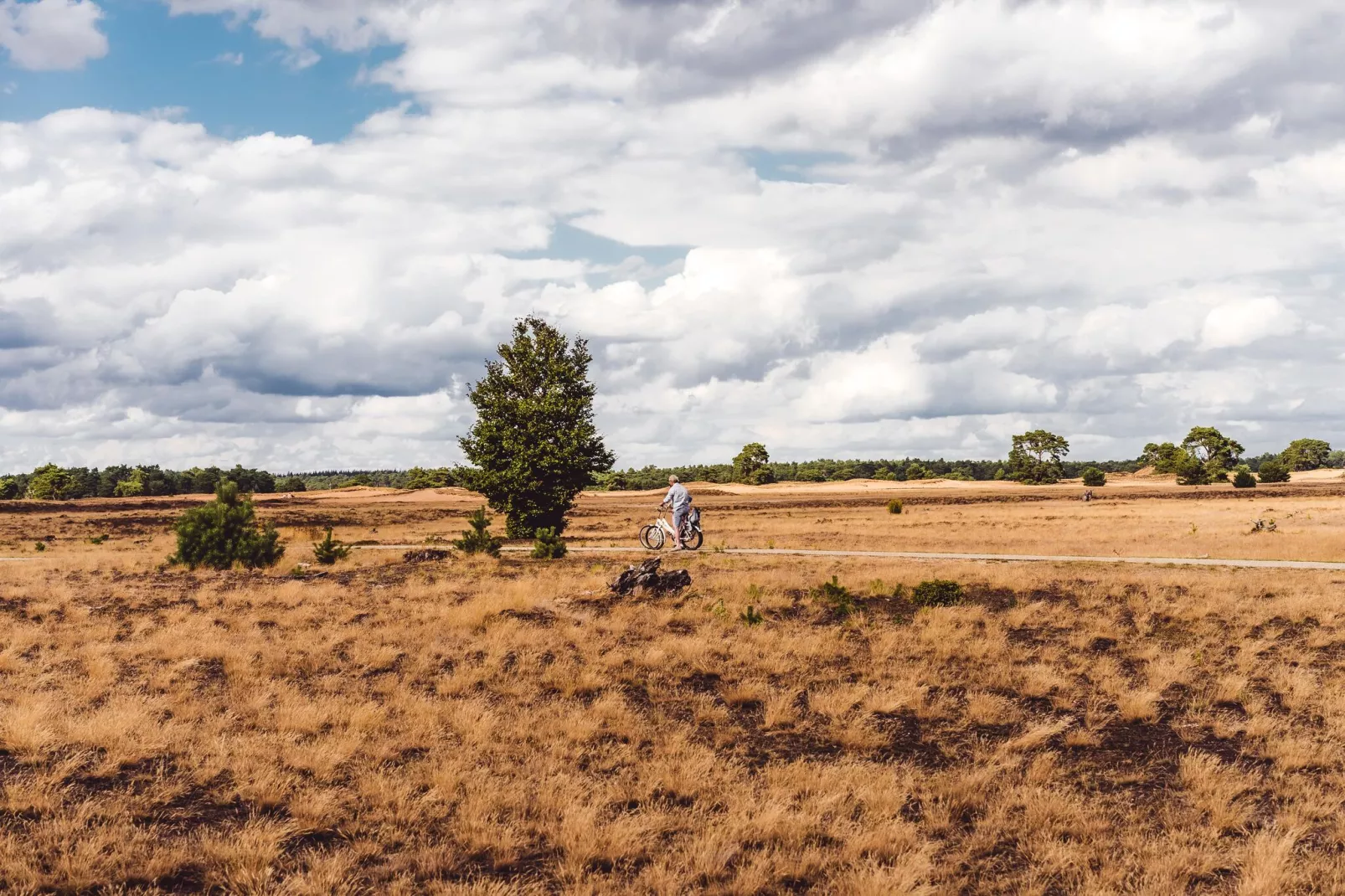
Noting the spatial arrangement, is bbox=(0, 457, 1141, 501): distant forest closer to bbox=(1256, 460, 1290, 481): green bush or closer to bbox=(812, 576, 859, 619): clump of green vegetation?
bbox=(1256, 460, 1290, 481): green bush

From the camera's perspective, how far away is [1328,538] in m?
32.5

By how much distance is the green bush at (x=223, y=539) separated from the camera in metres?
27.3

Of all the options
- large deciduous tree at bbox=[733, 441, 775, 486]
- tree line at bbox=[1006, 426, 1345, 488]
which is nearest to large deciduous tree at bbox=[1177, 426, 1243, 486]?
tree line at bbox=[1006, 426, 1345, 488]

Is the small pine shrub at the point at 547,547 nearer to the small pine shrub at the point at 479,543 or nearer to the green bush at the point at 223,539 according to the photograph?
the small pine shrub at the point at 479,543

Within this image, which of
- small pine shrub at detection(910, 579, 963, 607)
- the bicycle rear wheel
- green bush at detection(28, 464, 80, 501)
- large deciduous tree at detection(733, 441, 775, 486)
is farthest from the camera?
large deciduous tree at detection(733, 441, 775, 486)

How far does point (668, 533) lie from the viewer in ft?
104

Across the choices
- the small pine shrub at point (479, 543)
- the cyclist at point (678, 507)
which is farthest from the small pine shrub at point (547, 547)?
the cyclist at point (678, 507)

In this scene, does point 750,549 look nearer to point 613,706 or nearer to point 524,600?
point 524,600

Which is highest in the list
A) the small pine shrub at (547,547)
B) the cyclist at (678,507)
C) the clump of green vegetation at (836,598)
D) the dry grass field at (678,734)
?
the cyclist at (678,507)

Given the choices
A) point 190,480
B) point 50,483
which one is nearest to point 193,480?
point 190,480

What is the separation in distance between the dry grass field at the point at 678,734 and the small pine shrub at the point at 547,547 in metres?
4.19

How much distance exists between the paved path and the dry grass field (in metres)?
2.23

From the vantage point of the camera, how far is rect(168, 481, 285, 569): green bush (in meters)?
27.3

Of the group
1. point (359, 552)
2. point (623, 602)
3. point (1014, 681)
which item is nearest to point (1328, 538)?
point (1014, 681)
